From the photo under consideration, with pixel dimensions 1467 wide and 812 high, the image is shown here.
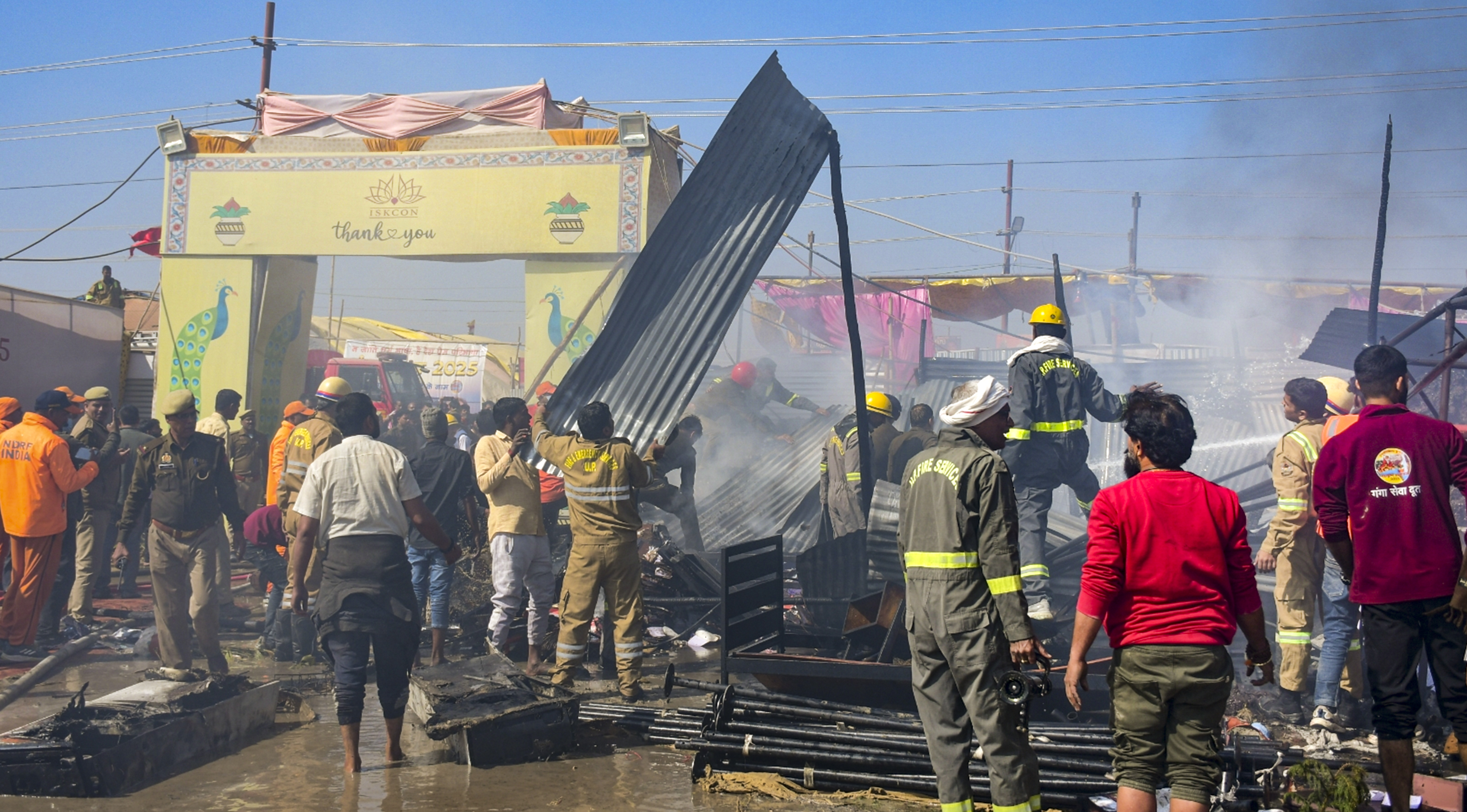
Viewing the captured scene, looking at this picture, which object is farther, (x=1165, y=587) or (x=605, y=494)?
(x=605, y=494)

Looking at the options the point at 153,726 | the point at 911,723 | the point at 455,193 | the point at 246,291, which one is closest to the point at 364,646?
the point at 153,726

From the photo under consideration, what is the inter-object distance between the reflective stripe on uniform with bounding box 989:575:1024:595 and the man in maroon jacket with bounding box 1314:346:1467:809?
1548 mm

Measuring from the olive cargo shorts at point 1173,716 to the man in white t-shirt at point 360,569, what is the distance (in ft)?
11.3

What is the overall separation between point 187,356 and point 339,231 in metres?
2.96

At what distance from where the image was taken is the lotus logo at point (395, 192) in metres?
12.9

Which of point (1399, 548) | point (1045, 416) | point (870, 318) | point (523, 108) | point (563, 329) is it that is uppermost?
point (523, 108)

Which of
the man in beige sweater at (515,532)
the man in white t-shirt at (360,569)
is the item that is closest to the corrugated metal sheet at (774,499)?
the man in beige sweater at (515,532)

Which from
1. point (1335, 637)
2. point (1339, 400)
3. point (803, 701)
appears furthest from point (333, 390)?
point (1339, 400)

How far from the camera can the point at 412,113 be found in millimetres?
12961

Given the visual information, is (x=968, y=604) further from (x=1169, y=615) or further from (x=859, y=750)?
(x=859, y=750)

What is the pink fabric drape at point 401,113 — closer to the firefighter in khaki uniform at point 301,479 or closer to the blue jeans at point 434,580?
the firefighter in khaki uniform at point 301,479

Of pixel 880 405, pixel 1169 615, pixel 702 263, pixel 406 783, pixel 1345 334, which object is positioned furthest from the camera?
pixel 1345 334

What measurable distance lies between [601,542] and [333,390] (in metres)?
2.85

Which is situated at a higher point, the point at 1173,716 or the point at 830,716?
the point at 1173,716
